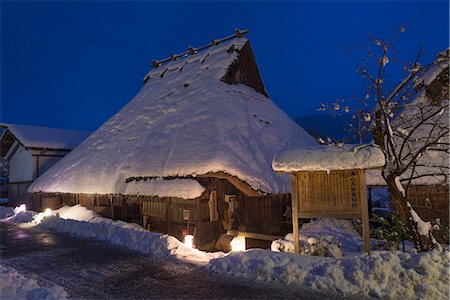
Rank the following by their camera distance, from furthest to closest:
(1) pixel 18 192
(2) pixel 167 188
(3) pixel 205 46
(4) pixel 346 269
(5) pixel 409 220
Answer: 1. (1) pixel 18 192
2. (3) pixel 205 46
3. (2) pixel 167 188
4. (5) pixel 409 220
5. (4) pixel 346 269

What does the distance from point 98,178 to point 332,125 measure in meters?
137

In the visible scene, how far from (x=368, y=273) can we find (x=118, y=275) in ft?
16.8

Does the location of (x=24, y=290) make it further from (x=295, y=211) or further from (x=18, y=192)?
(x=18, y=192)

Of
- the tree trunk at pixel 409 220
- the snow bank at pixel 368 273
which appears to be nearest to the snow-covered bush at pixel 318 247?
the snow bank at pixel 368 273

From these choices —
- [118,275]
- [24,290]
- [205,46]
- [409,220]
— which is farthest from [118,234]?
[205,46]

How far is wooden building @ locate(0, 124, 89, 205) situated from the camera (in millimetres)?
21531

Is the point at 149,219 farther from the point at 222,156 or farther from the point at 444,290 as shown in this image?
the point at 444,290

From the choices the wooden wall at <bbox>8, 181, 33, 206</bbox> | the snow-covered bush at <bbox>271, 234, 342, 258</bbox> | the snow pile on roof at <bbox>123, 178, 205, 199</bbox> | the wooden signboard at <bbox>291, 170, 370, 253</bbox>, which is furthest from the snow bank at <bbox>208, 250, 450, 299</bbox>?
the wooden wall at <bbox>8, 181, 33, 206</bbox>

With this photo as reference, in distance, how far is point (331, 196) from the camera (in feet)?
24.4

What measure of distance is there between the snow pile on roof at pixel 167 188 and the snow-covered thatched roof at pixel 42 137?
13.2m

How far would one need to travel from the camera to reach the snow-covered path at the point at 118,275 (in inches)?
217

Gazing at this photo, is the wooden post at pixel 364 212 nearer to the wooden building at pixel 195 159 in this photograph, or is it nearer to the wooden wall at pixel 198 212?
the wooden building at pixel 195 159

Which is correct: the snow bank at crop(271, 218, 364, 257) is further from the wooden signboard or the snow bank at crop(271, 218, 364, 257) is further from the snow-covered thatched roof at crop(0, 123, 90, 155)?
the snow-covered thatched roof at crop(0, 123, 90, 155)

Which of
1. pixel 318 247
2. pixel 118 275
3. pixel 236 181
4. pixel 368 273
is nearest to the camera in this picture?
pixel 368 273
